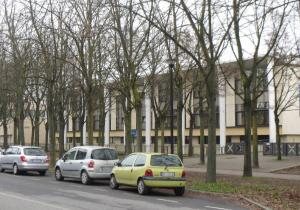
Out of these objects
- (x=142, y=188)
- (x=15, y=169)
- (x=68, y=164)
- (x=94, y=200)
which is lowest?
(x=94, y=200)

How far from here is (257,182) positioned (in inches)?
843

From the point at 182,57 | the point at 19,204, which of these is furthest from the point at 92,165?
the point at 182,57

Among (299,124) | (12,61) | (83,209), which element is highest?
(12,61)

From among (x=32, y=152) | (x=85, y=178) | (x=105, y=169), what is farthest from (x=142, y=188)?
(x=32, y=152)

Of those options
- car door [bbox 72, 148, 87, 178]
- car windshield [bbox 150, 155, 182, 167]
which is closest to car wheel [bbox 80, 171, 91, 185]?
car door [bbox 72, 148, 87, 178]

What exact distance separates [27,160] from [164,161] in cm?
1181

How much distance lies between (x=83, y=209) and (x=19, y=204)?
1906 millimetres

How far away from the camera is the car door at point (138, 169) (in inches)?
724

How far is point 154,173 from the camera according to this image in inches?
711

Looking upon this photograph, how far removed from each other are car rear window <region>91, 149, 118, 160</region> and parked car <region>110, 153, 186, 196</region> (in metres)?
3.44

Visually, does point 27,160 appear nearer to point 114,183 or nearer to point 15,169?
point 15,169

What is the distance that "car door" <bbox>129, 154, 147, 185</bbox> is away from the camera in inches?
724

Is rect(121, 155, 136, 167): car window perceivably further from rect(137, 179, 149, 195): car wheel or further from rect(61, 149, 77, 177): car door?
rect(61, 149, 77, 177): car door

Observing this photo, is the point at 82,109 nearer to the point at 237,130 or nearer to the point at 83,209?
the point at 237,130
